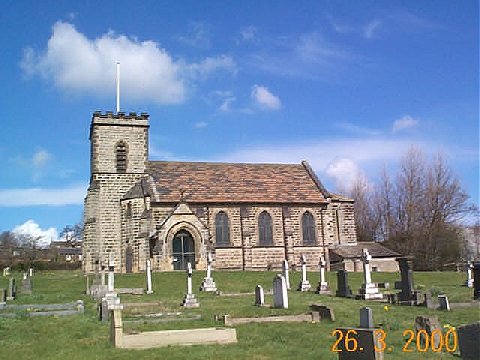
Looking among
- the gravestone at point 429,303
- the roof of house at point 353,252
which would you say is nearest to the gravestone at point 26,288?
the gravestone at point 429,303

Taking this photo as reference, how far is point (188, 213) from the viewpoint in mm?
36531

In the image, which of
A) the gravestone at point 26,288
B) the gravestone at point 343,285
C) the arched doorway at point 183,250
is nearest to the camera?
the gravestone at point 343,285

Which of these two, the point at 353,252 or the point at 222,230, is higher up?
the point at 222,230

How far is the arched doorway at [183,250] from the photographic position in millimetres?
36438

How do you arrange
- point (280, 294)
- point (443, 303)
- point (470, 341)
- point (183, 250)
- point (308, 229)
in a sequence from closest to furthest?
point (470, 341)
point (443, 303)
point (280, 294)
point (183, 250)
point (308, 229)

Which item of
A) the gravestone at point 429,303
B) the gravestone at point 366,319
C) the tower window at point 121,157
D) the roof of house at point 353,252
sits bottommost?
the gravestone at point 429,303

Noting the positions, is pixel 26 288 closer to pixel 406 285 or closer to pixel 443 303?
pixel 406 285

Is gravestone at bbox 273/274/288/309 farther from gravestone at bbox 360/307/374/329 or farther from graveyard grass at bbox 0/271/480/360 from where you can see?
gravestone at bbox 360/307/374/329

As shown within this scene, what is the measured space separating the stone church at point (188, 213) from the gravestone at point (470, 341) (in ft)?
96.9

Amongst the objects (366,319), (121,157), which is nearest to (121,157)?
(121,157)

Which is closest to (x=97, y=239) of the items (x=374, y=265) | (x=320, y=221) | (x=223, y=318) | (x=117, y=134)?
(x=117, y=134)

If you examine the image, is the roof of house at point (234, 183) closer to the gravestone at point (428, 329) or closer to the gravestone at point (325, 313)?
the gravestone at point (325, 313)

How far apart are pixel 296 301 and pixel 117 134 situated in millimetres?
25824

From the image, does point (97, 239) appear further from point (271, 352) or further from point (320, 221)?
point (271, 352)
